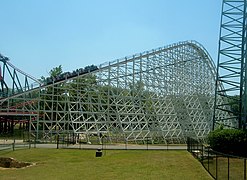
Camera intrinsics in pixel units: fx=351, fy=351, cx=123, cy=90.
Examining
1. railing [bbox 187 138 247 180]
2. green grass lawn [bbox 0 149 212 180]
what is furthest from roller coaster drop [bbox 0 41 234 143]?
railing [bbox 187 138 247 180]

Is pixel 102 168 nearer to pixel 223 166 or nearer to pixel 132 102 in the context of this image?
Answer: pixel 223 166

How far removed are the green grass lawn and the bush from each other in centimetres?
235

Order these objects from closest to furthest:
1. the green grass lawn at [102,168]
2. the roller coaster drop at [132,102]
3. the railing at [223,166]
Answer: the railing at [223,166]
the green grass lawn at [102,168]
the roller coaster drop at [132,102]

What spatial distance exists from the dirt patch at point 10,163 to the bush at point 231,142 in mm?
11183

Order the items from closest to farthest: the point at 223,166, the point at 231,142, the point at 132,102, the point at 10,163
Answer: the point at 223,166 → the point at 231,142 → the point at 10,163 → the point at 132,102

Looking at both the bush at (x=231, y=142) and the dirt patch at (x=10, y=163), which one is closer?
the bush at (x=231, y=142)

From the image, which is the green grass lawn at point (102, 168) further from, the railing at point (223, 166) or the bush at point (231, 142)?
the bush at point (231, 142)

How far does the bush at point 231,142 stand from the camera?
802 inches

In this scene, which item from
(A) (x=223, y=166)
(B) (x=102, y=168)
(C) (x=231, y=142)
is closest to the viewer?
(A) (x=223, y=166)

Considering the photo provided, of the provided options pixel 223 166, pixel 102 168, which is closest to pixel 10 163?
pixel 102 168

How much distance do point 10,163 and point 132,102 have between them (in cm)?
1894

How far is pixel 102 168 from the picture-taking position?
57.7 feet

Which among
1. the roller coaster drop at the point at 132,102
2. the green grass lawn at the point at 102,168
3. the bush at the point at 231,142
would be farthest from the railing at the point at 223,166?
the roller coaster drop at the point at 132,102

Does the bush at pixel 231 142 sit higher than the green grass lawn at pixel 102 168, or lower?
higher
